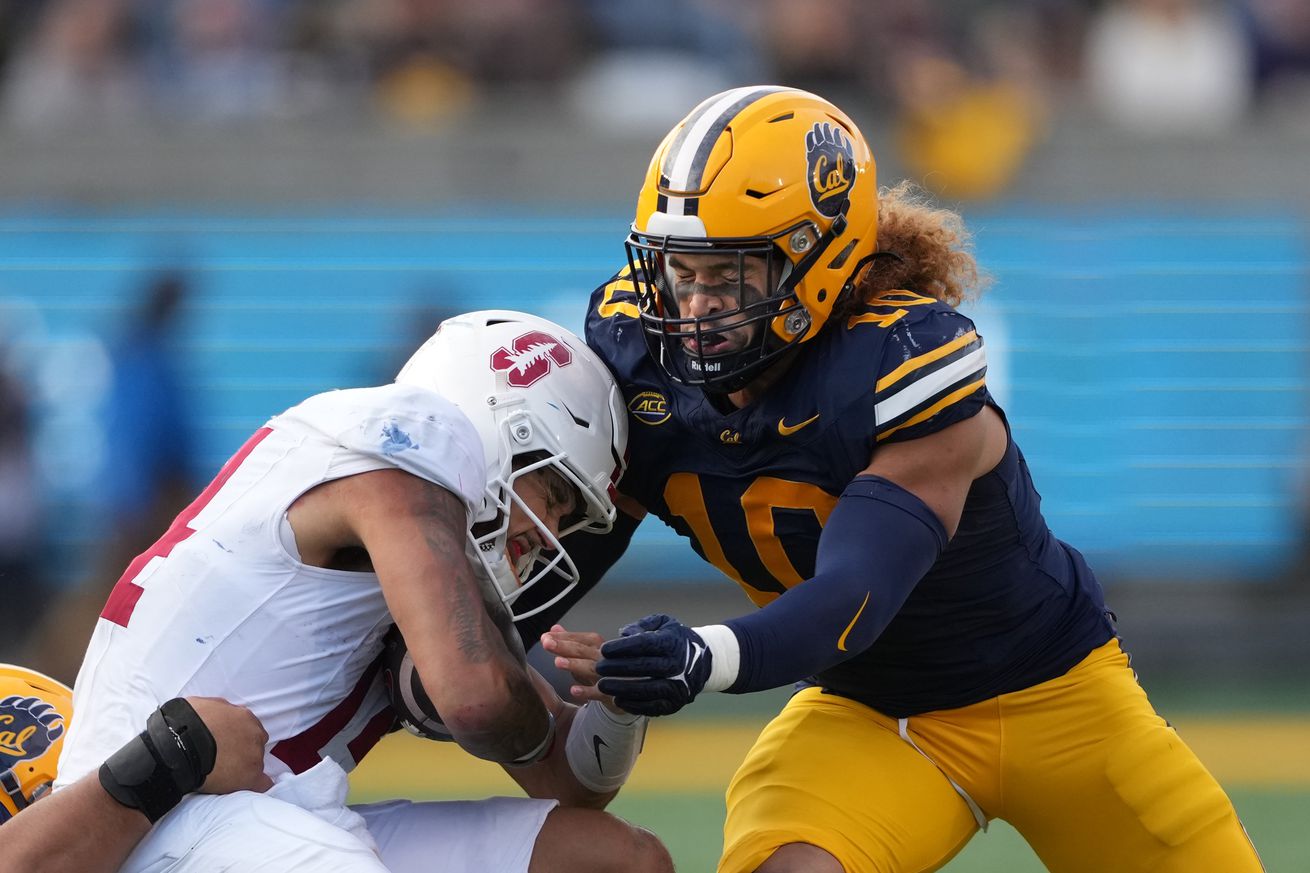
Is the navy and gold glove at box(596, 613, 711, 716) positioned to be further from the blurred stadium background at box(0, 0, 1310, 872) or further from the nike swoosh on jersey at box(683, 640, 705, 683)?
the blurred stadium background at box(0, 0, 1310, 872)

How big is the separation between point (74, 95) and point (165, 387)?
224 cm

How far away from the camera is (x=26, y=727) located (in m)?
3.57

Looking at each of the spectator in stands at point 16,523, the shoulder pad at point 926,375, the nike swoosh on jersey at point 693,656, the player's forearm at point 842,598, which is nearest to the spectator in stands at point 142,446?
the spectator in stands at point 16,523

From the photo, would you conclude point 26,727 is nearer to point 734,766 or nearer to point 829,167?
point 829,167

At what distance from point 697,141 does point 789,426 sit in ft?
1.96

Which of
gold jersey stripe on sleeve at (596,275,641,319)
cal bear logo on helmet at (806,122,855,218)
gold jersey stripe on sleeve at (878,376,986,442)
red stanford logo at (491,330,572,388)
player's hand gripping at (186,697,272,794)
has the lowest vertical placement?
player's hand gripping at (186,697,272,794)

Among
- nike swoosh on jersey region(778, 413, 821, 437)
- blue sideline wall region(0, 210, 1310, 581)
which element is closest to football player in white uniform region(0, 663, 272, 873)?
nike swoosh on jersey region(778, 413, 821, 437)

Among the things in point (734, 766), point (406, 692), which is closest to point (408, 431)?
point (406, 692)

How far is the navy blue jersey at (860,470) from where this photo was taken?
342 centimetres

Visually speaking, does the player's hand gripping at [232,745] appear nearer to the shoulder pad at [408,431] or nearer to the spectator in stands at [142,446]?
the shoulder pad at [408,431]

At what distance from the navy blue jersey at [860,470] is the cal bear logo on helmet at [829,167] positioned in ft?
0.76

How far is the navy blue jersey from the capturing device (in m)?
3.42

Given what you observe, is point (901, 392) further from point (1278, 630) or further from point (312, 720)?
point (1278, 630)

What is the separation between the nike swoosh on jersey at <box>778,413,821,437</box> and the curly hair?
1.10 ft
